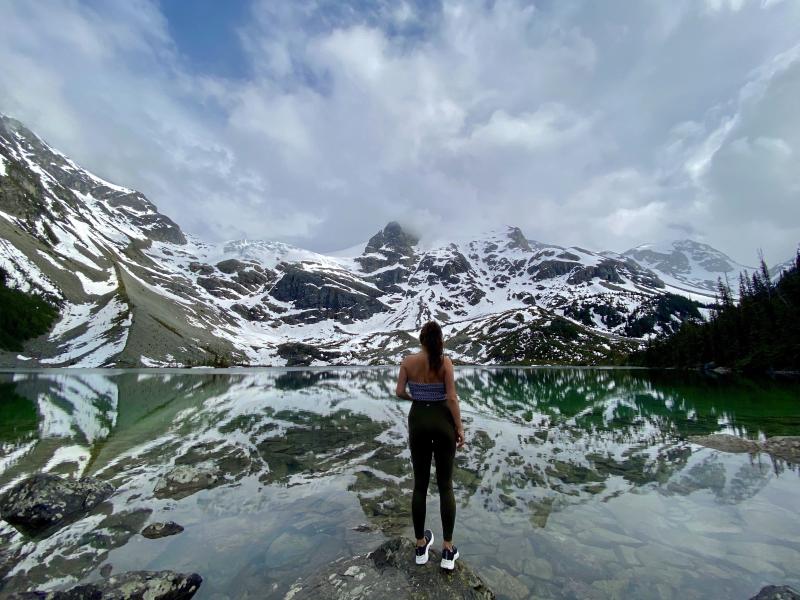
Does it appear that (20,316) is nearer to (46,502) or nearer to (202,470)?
(202,470)

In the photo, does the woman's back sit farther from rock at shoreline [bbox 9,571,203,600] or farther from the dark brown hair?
rock at shoreline [bbox 9,571,203,600]

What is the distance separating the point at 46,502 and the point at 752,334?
125593 mm

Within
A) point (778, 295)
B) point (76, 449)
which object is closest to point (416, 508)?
point (76, 449)

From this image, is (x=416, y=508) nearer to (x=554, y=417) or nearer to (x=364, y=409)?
(x=554, y=417)

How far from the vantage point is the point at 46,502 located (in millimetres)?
11555

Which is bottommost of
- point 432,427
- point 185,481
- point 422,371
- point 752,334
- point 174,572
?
point 174,572

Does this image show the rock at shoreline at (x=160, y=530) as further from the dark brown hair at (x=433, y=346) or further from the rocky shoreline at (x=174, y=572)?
the dark brown hair at (x=433, y=346)

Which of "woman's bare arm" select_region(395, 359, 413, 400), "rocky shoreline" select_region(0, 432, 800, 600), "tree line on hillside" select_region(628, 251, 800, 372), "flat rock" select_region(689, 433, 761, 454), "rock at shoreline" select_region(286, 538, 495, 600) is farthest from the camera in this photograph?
"tree line on hillside" select_region(628, 251, 800, 372)

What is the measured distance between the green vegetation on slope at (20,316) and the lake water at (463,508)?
17903 cm

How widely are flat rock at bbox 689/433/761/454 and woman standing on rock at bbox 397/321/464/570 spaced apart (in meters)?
18.7

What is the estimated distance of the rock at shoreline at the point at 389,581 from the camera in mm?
6918

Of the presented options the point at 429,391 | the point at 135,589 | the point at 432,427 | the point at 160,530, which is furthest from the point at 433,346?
the point at 160,530

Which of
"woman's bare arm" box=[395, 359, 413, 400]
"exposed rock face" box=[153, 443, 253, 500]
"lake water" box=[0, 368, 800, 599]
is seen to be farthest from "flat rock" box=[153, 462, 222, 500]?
"woman's bare arm" box=[395, 359, 413, 400]

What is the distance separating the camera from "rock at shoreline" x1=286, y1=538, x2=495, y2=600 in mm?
6918
